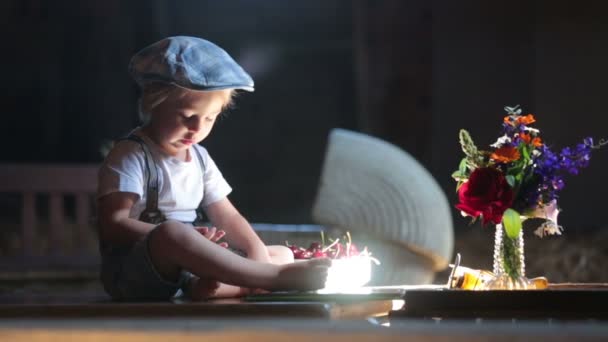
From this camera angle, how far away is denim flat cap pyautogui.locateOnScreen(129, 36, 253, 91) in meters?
2.27

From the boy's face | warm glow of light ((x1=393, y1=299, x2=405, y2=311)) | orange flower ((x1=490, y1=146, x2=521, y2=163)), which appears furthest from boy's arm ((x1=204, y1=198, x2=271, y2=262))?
orange flower ((x1=490, y1=146, x2=521, y2=163))

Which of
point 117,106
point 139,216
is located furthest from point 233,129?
point 139,216

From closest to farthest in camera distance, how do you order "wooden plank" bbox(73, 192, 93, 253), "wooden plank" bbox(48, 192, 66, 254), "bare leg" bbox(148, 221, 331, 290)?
"bare leg" bbox(148, 221, 331, 290) < "wooden plank" bbox(48, 192, 66, 254) < "wooden plank" bbox(73, 192, 93, 253)

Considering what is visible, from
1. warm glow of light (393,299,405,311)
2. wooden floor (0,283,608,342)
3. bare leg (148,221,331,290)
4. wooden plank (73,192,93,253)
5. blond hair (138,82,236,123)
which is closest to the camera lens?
wooden floor (0,283,608,342)

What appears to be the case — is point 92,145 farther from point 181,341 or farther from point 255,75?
point 181,341

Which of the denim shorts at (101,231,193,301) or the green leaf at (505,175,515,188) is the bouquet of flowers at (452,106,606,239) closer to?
the green leaf at (505,175,515,188)

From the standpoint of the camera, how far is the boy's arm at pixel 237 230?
2418 mm

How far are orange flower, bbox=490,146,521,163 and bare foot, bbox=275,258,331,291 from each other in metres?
0.47

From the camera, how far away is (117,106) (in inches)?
241

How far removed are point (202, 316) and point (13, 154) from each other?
4.64 metres

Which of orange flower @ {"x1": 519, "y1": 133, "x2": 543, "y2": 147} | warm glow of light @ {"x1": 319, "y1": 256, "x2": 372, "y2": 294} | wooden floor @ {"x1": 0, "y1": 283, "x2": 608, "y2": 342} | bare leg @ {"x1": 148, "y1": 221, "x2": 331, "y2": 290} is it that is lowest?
warm glow of light @ {"x1": 319, "y1": 256, "x2": 372, "y2": 294}

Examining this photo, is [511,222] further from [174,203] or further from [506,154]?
[174,203]

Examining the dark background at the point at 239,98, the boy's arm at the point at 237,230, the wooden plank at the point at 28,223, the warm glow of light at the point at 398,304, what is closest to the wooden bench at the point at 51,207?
the wooden plank at the point at 28,223

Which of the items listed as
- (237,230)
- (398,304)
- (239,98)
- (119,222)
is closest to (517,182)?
(398,304)
